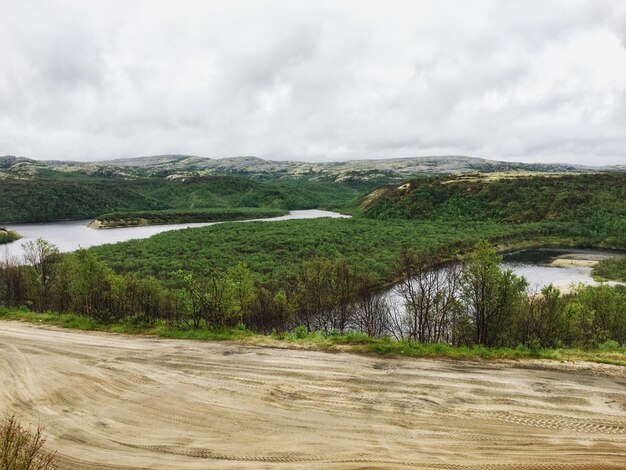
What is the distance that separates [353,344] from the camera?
18000mm

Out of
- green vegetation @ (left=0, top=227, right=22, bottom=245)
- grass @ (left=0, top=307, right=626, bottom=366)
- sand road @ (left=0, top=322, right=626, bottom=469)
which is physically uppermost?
green vegetation @ (left=0, top=227, right=22, bottom=245)

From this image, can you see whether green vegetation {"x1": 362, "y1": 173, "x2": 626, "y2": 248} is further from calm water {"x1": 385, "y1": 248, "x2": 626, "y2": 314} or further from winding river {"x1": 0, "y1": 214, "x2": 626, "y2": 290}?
winding river {"x1": 0, "y1": 214, "x2": 626, "y2": 290}

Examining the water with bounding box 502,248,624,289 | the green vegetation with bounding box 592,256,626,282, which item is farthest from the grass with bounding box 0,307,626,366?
the green vegetation with bounding box 592,256,626,282

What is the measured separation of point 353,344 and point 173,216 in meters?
159

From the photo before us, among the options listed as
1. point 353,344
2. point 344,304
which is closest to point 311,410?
point 353,344

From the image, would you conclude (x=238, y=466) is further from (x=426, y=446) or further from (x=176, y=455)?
(x=426, y=446)

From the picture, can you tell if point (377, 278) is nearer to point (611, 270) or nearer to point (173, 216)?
point (611, 270)

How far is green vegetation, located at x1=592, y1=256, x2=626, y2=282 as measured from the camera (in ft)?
200

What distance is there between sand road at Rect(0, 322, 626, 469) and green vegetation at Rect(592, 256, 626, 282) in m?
58.1

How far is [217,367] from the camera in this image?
16016 mm

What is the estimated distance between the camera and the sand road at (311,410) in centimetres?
1040

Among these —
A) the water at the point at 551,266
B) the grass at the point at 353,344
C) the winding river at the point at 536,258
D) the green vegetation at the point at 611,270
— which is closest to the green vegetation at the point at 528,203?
the water at the point at 551,266

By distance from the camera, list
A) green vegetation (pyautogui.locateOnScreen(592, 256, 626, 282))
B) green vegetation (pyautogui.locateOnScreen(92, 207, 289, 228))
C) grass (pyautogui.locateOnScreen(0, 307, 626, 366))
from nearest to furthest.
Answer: grass (pyautogui.locateOnScreen(0, 307, 626, 366)), green vegetation (pyautogui.locateOnScreen(592, 256, 626, 282)), green vegetation (pyautogui.locateOnScreen(92, 207, 289, 228))

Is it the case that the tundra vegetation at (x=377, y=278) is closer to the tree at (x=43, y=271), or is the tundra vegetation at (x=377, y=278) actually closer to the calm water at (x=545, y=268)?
the tree at (x=43, y=271)
